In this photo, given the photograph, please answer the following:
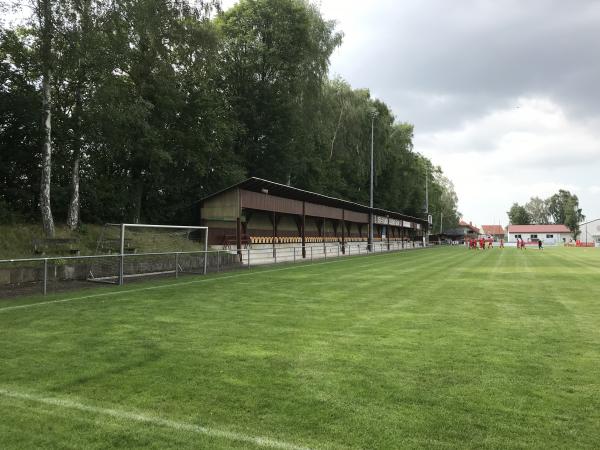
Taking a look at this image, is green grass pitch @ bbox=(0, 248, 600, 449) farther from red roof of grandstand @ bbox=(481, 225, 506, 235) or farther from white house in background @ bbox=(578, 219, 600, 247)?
red roof of grandstand @ bbox=(481, 225, 506, 235)

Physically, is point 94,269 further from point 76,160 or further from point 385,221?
point 385,221

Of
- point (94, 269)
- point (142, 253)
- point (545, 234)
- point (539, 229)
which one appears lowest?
point (94, 269)

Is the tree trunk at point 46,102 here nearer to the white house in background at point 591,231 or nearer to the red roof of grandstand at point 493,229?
the white house in background at point 591,231

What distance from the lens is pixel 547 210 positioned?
511 feet

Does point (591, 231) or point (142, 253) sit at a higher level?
point (591, 231)

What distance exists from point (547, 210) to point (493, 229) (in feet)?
76.3

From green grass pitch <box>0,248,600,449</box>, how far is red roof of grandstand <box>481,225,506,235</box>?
177m

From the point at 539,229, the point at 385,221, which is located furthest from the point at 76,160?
the point at 539,229

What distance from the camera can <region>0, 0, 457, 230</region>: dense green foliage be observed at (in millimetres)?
16781

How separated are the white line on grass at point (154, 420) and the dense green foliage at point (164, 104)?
14670mm

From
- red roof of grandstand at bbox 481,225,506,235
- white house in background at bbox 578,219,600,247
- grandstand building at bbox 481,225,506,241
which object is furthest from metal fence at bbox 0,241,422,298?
red roof of grandstand at bbox 481,225,506,235

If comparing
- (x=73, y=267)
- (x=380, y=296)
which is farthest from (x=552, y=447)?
(x=73, y=267)

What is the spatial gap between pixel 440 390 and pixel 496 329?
326 cm

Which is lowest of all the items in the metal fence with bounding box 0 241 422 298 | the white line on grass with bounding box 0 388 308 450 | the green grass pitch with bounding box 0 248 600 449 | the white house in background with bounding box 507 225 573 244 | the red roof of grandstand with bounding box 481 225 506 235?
the white line on grass with bounding box 0 388 308 450
